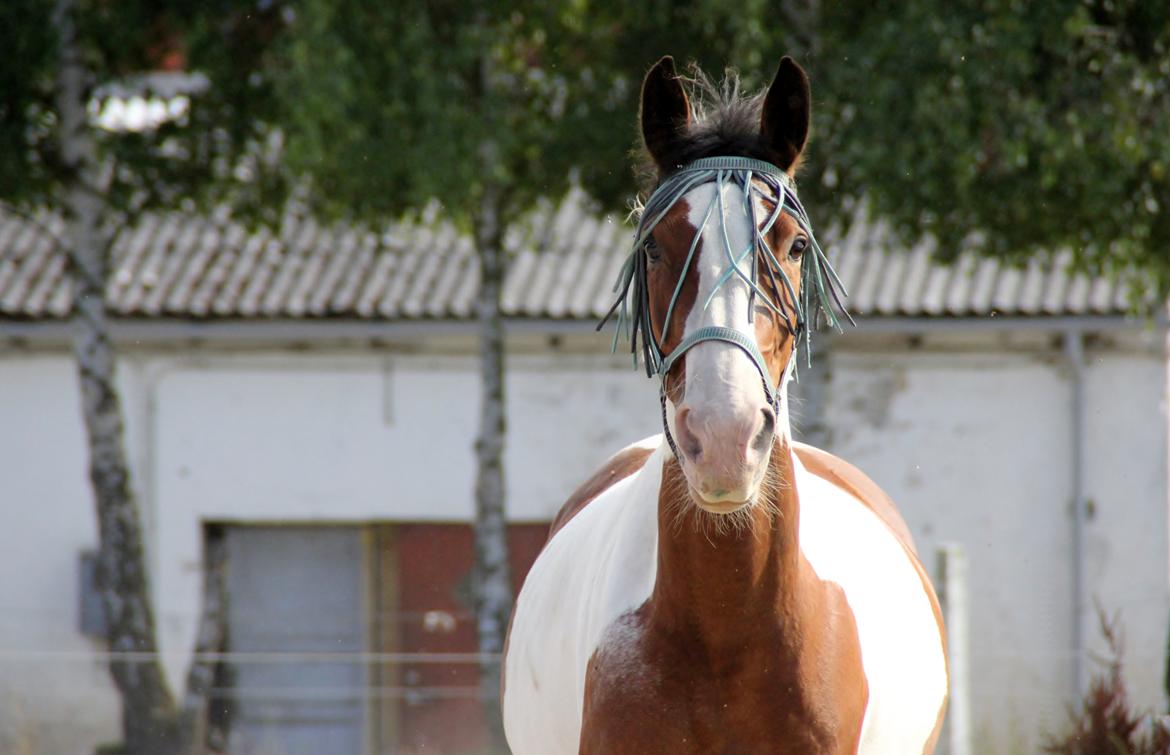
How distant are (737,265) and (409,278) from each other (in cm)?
871

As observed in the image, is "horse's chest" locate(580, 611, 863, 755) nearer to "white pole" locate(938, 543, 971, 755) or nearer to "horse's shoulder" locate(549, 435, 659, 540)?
"horse's shoulder" locate(549, 435, 659, 540)

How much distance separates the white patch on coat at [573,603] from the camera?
279 centimetres

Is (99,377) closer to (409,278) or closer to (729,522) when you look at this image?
(409,278)

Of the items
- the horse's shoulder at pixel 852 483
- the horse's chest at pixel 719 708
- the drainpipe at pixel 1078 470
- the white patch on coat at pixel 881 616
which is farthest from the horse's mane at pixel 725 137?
the drainpipe at pixel 1078 470

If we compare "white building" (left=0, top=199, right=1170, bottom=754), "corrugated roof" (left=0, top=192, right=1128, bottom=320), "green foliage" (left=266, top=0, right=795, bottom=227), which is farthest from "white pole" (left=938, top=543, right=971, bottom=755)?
"corrugated roof" (left=0, top=192, right=1128, bottom=320)

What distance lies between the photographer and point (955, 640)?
20.5 ft

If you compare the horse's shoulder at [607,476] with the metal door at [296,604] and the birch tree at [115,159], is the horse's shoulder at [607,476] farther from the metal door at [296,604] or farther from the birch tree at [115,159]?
the metal door at [296,604]

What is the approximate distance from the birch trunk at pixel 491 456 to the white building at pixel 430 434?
169 cm

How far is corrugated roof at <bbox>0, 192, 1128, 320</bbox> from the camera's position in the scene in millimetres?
10398

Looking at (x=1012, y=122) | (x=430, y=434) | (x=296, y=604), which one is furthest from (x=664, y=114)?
(x=296, y=604)

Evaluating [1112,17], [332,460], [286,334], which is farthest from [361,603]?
[1112,17]

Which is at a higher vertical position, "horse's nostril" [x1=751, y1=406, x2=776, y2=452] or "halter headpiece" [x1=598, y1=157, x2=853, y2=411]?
"halter headpiece" [x1=598, y1=157, x2=853, y2=411]

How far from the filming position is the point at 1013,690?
666 cm

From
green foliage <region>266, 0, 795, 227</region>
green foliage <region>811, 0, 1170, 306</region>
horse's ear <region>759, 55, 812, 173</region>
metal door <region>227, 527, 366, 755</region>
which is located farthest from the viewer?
metal door <region>227, 527, 366, 755</region>
